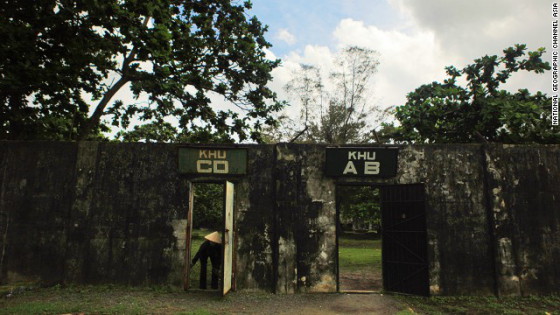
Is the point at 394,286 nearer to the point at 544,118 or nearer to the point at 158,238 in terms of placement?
the point at 158,238

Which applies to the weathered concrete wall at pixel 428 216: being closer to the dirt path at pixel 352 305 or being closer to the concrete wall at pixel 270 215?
the concrete wall at pixel 270 215

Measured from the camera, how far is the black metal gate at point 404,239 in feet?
23.5

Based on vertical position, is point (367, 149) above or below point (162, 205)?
above

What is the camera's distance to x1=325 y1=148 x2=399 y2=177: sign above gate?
7426mm

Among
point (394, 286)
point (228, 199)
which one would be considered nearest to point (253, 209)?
point (228, 199)

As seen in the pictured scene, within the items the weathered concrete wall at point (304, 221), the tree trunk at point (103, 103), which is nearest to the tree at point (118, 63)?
the tree trunk at point (103, 103)

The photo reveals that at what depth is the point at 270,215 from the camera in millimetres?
7348

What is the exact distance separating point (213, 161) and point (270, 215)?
67.9 inches

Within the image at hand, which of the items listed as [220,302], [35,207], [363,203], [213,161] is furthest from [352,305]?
[363,203]

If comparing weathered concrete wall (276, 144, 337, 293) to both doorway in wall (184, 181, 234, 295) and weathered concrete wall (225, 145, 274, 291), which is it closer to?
weathered concrete wall (225, 145, 274, 291)

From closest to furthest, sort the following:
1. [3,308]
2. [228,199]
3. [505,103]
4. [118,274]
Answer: [3,308]
[228,199]
[118,274]
[505,103]

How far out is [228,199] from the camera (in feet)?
21.8

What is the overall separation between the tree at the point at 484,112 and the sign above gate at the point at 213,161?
6803mm

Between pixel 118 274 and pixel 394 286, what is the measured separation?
591cm
